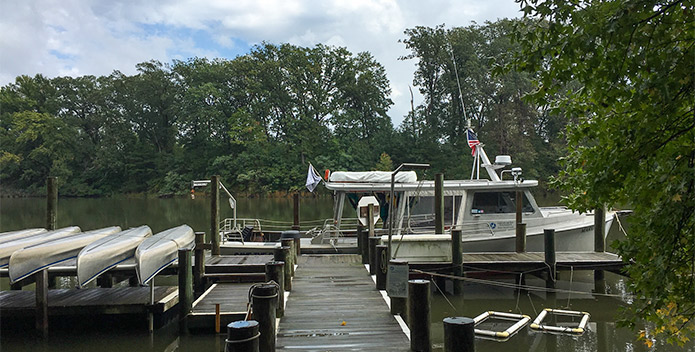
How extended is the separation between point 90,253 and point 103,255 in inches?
10.8

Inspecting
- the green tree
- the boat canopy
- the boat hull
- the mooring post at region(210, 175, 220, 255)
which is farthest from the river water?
the green tree

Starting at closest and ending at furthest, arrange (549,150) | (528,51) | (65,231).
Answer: (528,51) → (65,231) → (549,150)

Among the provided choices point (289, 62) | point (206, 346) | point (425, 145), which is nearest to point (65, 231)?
point (206, 346)

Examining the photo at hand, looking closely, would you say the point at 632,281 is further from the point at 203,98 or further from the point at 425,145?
the point at 203,98

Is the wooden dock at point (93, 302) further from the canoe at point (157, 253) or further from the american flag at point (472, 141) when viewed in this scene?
the american flag at point (472, 141)

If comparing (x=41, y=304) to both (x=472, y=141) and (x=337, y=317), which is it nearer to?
(x=337, y=317)

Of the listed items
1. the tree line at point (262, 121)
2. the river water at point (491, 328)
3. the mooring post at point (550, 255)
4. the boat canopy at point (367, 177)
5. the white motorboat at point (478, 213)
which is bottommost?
the river water at point (491, 328)

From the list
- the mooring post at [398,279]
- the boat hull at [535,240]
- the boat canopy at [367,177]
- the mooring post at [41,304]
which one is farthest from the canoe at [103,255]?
the boat hull at [535,240]

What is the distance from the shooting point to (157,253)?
934 cm

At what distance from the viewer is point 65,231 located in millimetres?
12281

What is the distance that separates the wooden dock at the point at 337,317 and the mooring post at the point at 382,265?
0.17 metres

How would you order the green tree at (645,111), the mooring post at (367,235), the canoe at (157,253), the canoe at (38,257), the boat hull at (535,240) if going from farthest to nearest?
1. the boat hull at (535,240)
2. the mooring post at (367,235)
3. the canoe at (157,253)
4. the canoe at (38,257)
5. the green tree at (645,111)

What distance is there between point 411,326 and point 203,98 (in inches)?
1935

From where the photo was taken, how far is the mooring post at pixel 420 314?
5.63 meters
